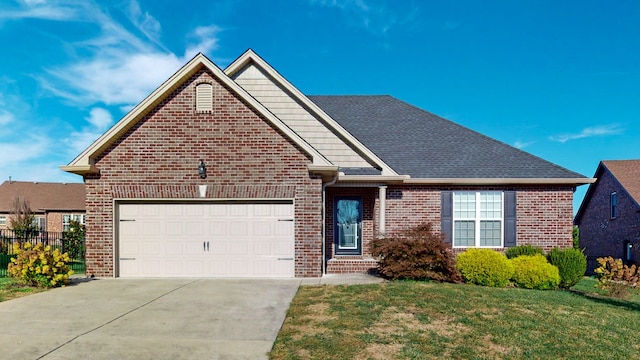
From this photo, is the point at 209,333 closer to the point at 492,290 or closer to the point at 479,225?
the point at 492,290

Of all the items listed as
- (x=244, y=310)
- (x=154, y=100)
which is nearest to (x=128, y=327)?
(x=244, y=310)

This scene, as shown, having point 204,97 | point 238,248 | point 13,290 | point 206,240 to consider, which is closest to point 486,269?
point 238,248

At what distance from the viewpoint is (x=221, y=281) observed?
1089 cm

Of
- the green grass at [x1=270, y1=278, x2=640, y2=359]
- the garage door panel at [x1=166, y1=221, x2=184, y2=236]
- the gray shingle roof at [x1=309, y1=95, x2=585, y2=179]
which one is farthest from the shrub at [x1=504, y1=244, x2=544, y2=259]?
the garage door panel at [x1=166, y1=221, x2=184, y2=236]

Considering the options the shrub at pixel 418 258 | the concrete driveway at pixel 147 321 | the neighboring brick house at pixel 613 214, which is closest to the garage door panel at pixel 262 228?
the concrete driveway at pixel 147 321

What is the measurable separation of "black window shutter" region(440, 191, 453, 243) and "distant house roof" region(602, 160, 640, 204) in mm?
16021

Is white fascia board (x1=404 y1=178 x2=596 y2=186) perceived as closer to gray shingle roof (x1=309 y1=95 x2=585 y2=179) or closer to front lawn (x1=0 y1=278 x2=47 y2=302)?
gray shingle roof (x1=309 y1=95 x2=585 y2=179)

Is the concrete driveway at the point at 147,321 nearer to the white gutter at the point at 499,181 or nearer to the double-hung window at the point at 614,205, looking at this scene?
the white gutter at the point at 499,181

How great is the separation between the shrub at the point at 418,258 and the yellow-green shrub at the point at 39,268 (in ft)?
27.3

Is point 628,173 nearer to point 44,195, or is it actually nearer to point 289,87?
point 289,87

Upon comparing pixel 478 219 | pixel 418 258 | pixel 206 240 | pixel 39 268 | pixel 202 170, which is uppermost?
pixel 202 170

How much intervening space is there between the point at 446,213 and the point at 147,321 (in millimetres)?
9661

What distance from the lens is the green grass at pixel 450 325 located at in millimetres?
5859

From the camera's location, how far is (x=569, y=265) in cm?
1203
